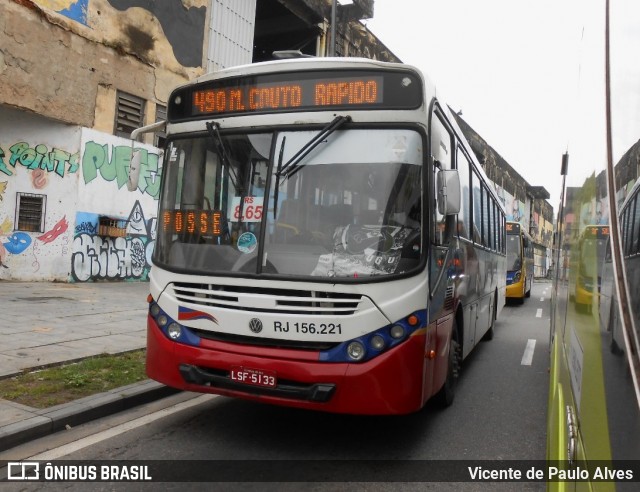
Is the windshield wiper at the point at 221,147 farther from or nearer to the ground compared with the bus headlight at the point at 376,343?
farther from the ground

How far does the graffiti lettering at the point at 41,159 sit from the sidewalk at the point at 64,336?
289 centimetres

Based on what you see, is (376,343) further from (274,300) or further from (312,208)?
(312,208)

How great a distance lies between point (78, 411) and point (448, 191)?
3452mm

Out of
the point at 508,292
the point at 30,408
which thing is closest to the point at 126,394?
the point at 30,408

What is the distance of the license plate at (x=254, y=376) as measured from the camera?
3.95 m

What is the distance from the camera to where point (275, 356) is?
3975mm

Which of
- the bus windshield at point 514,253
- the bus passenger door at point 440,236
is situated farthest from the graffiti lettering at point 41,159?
the bus windshield at point 514,253

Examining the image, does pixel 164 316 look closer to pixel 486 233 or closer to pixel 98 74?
pixel 486 233

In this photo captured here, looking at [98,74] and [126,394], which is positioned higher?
[98,74]

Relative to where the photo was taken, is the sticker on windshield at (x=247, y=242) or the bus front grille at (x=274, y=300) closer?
the bus front grille at (x=274, y=300)

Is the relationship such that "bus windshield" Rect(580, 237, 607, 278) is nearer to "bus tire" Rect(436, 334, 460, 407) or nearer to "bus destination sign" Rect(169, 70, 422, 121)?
"bus destination sign" Rect(169, 70, 422, 121)

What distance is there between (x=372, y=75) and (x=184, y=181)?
70.8 inches

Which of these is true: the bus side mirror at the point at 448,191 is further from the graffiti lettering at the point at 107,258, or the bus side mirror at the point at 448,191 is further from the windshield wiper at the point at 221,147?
the graffiti lettering at the point at 107,258

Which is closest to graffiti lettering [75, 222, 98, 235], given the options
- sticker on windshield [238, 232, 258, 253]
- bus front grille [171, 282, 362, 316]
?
bus front grille [171, 282, 362, 316]
